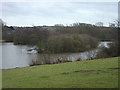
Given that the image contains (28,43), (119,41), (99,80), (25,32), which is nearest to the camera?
(99,80)

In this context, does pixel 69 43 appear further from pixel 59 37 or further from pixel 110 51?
pixel 110 51

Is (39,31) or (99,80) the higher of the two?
(39,31)

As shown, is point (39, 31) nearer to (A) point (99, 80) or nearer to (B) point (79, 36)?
(B) point (79, 36)

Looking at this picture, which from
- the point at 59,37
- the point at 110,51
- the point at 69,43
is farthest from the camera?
the point at 69,43

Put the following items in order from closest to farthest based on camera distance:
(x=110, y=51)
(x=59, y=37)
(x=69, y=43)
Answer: (x=110, y=51)
(x=59, y=37)
(x=69, y=43)

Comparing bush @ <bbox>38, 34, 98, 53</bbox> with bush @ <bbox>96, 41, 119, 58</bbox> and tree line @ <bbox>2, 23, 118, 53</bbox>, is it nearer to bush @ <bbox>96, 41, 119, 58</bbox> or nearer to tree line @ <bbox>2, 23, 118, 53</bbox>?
tree line @ <bbox>2, 23, 118, 53</bbox>

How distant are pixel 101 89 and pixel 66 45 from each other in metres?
21.0

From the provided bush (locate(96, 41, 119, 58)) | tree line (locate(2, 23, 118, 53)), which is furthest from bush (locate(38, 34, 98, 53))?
bush (locate(96, 41, 119, 58))

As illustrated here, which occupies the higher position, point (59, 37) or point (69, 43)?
point (59, 37)

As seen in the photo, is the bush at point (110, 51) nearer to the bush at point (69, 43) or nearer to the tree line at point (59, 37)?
the tree line at point (59, 37)

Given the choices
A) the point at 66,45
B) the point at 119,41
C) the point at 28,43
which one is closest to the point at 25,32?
the point at 28,43

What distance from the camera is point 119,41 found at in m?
12.7

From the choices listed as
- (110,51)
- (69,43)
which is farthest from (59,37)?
(110,51)

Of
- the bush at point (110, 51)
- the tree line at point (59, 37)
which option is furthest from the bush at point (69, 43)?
the bush at point (110, 51)
